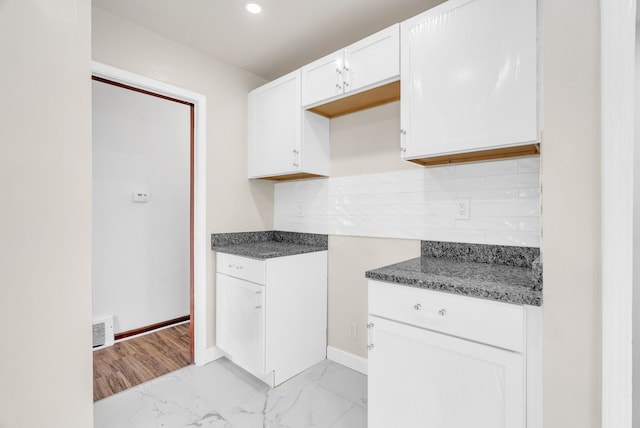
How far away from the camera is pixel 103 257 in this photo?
2750 millimetres

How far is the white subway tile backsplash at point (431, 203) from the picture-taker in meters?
1.56

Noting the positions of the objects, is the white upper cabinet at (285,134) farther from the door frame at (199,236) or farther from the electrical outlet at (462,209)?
the electrical outlet at (462,209)

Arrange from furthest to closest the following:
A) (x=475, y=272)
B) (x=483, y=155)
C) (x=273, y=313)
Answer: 1. (x=273, y=313)
2. (x=483, y=155)
3. (x=475, y=272)

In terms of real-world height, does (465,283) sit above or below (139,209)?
below

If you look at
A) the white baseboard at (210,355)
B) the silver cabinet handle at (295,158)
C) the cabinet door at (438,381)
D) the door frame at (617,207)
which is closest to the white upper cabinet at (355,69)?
the silver cabinet handle at (295,158)

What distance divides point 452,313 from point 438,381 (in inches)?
11.6

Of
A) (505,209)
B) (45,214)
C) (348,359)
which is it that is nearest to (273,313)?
(348,359)

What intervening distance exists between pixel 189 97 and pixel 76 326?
1.69m

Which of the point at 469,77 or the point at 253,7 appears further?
the point at 253,7

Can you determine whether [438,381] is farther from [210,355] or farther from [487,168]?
[210,355]

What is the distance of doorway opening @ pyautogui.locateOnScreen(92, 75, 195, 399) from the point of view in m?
2.62

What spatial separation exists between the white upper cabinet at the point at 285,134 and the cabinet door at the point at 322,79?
0.28ft

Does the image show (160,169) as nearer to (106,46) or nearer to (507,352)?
(106,46)

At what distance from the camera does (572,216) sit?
0.93 meters
